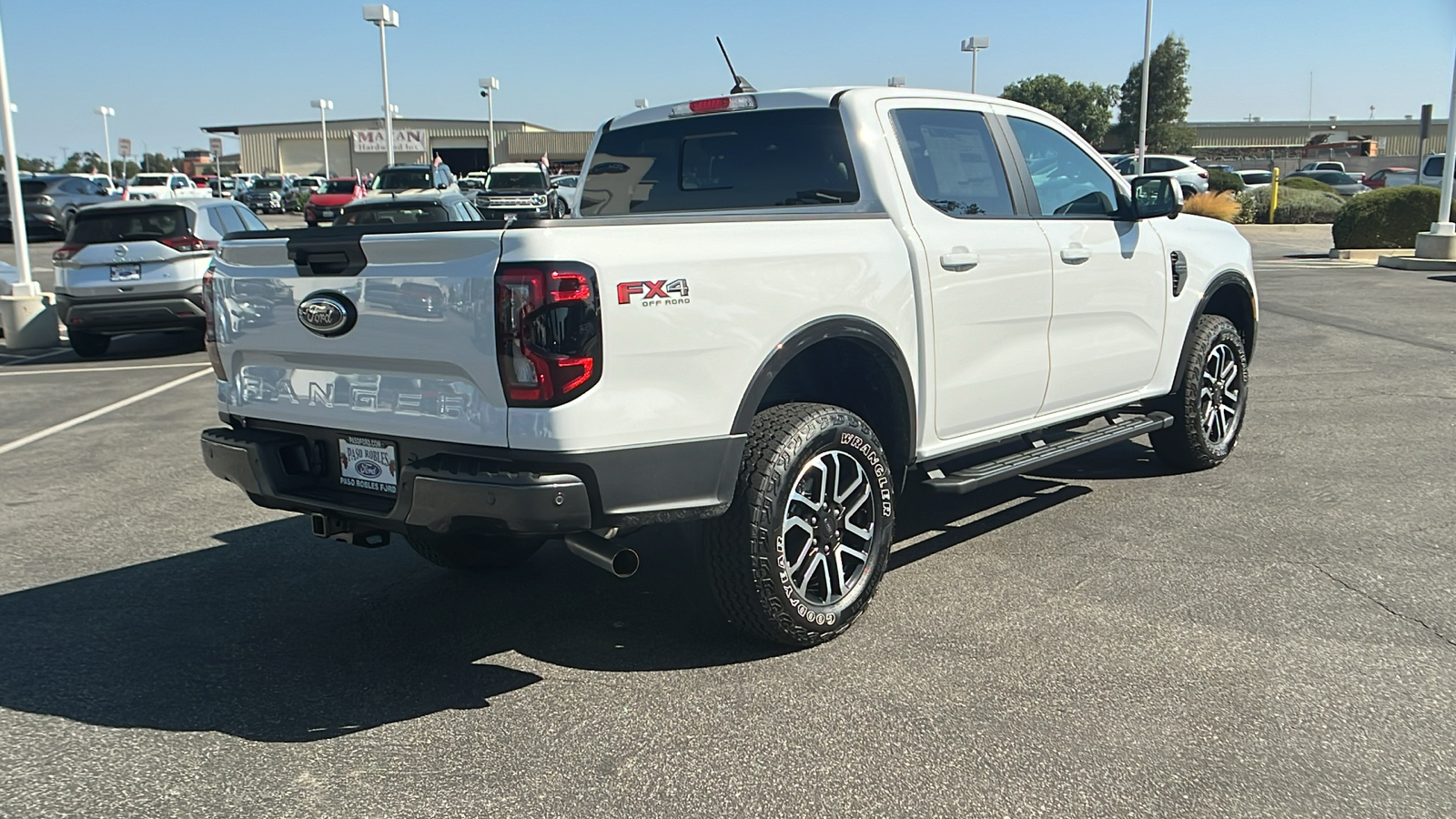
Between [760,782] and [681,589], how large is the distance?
65.9 inches

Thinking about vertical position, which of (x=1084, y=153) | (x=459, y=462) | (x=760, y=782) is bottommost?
(x=760, y=782)

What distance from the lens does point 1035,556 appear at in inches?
205

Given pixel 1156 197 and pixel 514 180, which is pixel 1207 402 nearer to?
pixel 1156 197

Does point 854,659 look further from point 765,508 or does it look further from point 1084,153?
point 1084,153

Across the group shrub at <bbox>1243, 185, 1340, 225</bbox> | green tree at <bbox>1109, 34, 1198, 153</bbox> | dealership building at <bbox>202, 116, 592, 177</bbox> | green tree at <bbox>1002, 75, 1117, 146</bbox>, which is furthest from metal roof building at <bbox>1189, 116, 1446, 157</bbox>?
shrub at <bbox>1243, 185, 1340, 225</bbox>

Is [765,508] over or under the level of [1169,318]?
→ under

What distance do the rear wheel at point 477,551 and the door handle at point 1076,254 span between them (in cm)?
270

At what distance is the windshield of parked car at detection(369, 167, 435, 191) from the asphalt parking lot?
2375 centimetres

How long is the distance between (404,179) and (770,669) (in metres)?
27.6

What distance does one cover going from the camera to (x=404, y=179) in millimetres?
29469

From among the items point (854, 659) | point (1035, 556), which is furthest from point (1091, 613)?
point (854, 659)

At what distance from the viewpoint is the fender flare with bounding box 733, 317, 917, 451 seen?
3.86 m

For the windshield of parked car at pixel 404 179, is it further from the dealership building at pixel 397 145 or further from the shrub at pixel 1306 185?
the dealership building at pixel 397 145

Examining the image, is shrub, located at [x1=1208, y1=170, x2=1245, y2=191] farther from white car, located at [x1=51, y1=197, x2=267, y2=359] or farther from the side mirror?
the side mirror
